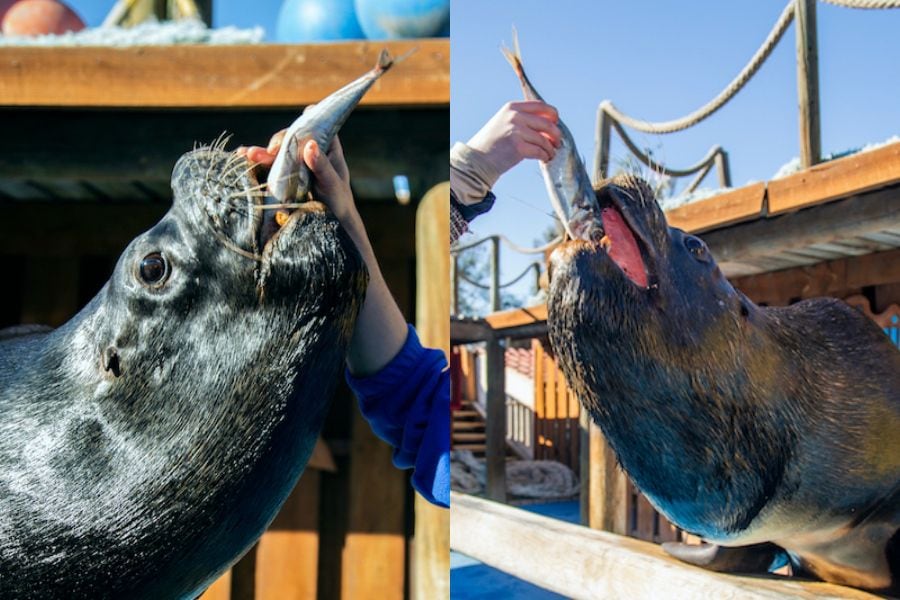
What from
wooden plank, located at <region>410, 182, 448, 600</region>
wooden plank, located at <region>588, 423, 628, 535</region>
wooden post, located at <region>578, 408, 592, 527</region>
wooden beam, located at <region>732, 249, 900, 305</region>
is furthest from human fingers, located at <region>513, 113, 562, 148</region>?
wooden post, located at <region>578, 408, 592, 527</region>

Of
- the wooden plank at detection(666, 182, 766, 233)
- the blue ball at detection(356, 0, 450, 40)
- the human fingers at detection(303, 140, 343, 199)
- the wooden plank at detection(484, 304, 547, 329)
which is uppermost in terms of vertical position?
the blue ball at detection(356, 0, 450, 40)

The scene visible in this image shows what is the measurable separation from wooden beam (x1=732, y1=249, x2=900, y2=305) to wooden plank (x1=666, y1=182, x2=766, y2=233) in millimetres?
224

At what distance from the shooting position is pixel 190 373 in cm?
58

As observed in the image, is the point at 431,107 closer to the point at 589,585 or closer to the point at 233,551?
the point at 589,585

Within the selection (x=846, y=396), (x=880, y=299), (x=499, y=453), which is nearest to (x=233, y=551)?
(x=846, y=396)

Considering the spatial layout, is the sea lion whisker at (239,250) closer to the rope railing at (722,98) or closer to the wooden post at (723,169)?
the rope railing at (722,98)

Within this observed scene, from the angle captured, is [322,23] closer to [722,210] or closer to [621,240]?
[722,210]

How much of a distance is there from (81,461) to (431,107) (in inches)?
30.6

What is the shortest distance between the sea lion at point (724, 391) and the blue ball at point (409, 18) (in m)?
0.78

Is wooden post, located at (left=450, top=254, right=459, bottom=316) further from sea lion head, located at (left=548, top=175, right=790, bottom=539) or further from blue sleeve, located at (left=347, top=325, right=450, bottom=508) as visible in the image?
→ sea lion head, located at (left=548, top=175, right=790, bottom=539)

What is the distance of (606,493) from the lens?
2223 mm

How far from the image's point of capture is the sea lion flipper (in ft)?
3.07

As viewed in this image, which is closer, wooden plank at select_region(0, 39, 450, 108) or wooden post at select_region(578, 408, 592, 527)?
wooden plank at select_region(0, 39, 450, 108)

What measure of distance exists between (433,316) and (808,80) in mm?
649
